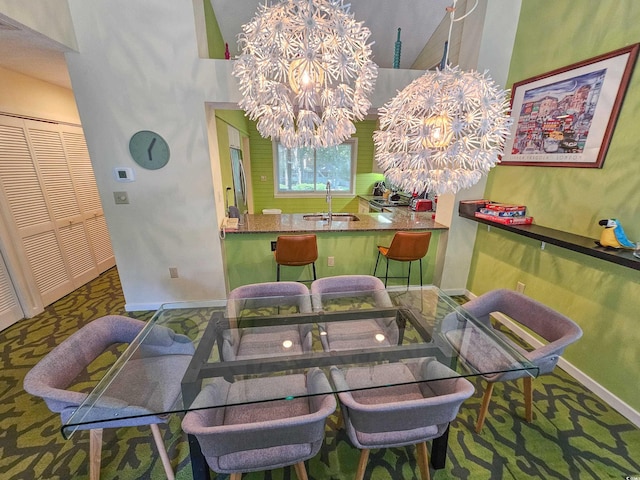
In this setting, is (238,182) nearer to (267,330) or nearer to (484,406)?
(267,330)

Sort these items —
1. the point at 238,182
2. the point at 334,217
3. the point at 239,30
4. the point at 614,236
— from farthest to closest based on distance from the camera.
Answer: the point at 238,182 → the point at 239,30 → the point at 334,217 → the point at 614,236

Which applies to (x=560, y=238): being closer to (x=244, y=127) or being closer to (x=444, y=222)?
(x=444, y=222)

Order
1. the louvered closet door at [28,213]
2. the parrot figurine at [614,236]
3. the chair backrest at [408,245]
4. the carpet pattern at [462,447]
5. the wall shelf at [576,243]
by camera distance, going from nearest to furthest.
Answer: the carpet pattern at [462,447], the wall shelf at [576,243], the parrot figurine at [614,236], the louvered closet door at [28,213], the chair backrest at [408,245]

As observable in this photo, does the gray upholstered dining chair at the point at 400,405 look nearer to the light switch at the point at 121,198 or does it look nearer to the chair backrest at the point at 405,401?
the chair backrest at the point at 405,401

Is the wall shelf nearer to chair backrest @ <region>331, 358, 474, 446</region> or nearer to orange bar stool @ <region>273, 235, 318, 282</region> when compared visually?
chair backrest @ <region>331, 358, 474, 446</region>

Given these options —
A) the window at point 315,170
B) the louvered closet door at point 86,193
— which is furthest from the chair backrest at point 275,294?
the window at point 315,170

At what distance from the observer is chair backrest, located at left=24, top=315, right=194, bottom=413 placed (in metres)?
1.09

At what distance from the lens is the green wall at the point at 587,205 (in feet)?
5.41

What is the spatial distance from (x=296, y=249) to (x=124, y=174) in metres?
1.73

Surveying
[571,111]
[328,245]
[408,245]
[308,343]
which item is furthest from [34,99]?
[571,111]

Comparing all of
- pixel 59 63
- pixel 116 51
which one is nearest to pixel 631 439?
pixel 116 51

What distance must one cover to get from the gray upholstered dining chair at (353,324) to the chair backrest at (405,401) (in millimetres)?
220

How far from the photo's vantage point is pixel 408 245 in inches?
104

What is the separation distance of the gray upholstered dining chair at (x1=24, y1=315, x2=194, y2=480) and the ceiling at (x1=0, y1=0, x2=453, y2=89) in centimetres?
204
